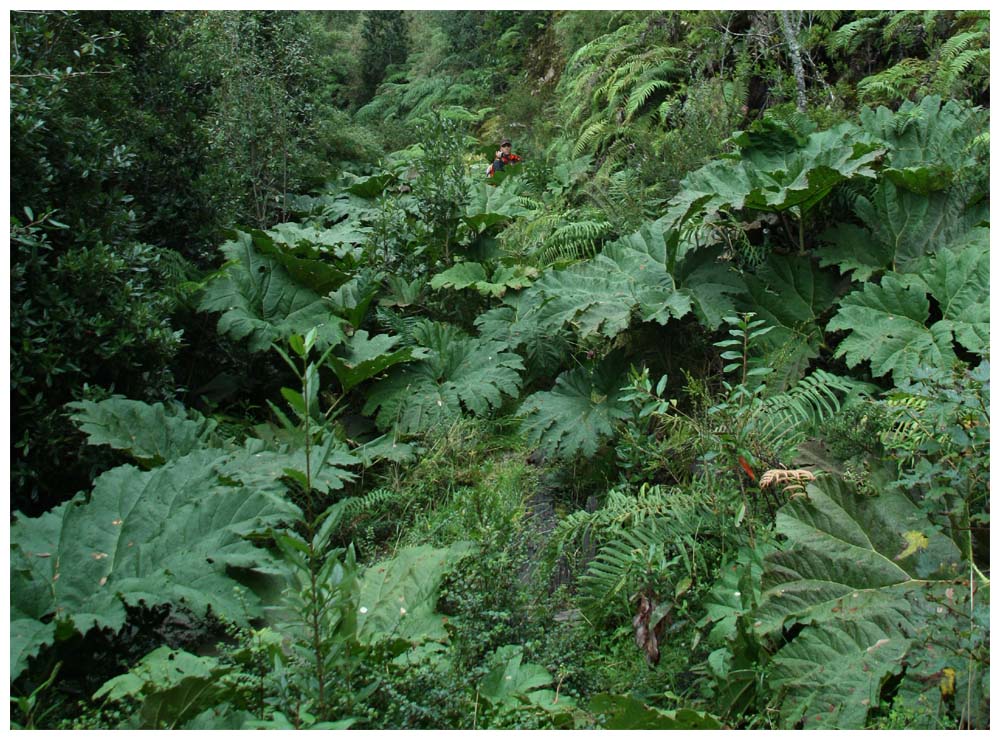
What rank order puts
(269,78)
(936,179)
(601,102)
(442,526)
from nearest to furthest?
(442,526), (936,179), (269,78), (601,102)

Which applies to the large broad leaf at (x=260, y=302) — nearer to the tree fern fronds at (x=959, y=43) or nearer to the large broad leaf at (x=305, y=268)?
the large broad leaf at (x=305, y=268)

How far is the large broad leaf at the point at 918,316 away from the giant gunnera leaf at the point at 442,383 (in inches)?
82.1

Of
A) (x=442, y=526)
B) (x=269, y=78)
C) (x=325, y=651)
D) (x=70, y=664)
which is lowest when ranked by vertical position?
(x=442, y=526)

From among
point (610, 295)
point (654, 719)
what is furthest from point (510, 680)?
point (610, 295)

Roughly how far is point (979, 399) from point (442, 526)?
2.52 meters

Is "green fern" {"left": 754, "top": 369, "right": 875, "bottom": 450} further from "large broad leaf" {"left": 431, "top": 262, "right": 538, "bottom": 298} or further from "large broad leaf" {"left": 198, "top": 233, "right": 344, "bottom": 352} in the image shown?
"large broad leaf" {"left": 198, "top": 233, "right": 344, "bottom": 352}

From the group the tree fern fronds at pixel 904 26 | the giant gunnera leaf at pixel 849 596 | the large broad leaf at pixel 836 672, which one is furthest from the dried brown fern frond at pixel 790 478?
the tree fern fronds at pixel 904 26

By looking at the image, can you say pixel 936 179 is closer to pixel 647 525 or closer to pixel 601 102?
pixel 647 525

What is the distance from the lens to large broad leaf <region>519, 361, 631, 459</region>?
444cm

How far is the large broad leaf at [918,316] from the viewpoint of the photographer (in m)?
4.04
